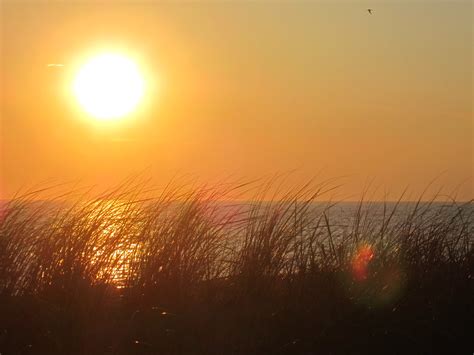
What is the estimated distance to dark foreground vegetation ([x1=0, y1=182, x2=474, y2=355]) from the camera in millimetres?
4340

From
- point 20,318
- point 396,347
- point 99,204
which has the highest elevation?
point 99,204

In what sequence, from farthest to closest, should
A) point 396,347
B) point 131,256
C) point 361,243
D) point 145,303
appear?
1. point 361,243
2. point 131,256
3. point 145,303
4. point 396,347

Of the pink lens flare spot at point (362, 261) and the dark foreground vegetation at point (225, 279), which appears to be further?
the pink lens flare spot at point (362, 261)

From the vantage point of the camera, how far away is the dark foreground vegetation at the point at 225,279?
4340 millimetres

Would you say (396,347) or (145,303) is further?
(145,303)

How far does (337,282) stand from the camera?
5270mm

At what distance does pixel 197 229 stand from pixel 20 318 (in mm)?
1820

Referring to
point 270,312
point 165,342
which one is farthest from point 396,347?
point 165,342

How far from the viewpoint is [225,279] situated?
5.43m

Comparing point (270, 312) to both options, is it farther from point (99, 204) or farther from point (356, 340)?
point (99, 204)

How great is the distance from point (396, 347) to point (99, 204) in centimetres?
308

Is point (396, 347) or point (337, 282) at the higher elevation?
point (337, 282)

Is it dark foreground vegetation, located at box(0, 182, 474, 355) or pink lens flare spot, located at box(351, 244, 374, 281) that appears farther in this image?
pink lens flare spot, located at box(351, 244, 374, 281)

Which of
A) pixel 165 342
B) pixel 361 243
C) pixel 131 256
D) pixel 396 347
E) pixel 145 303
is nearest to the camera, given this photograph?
pixel 165 342
